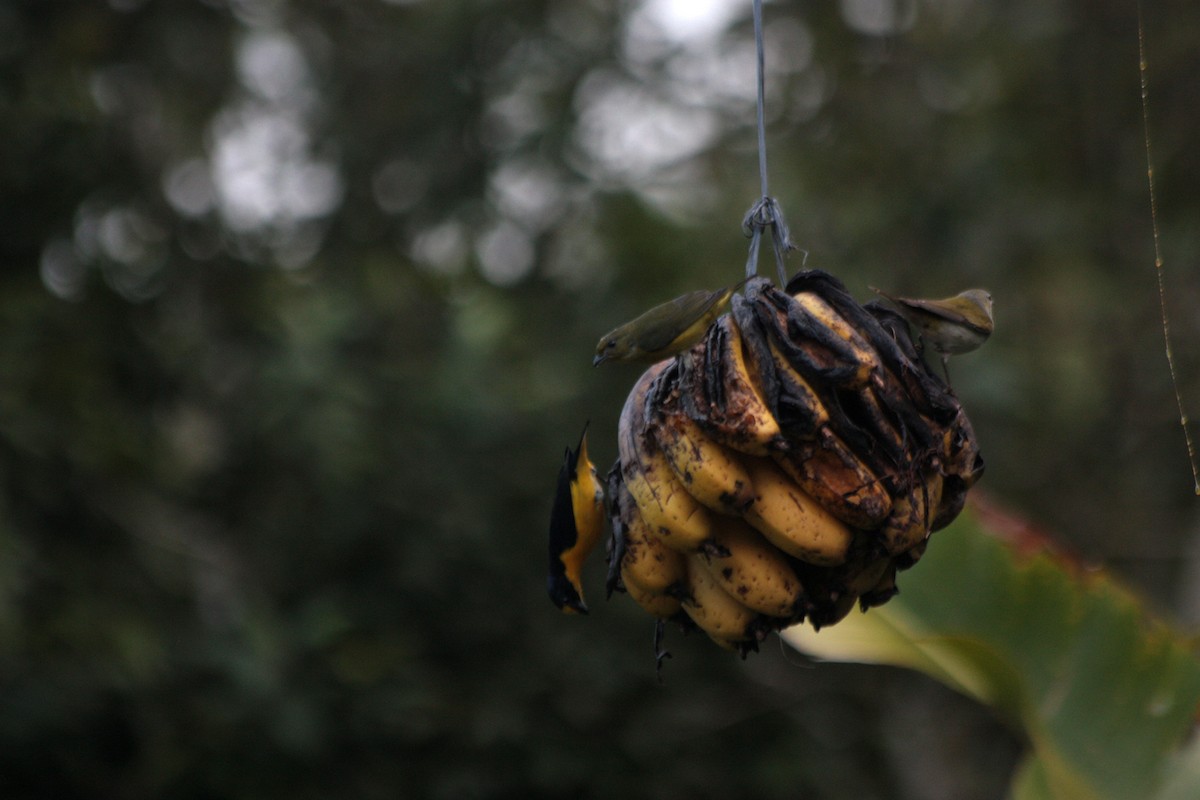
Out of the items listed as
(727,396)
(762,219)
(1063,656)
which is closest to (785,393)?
(727,396)

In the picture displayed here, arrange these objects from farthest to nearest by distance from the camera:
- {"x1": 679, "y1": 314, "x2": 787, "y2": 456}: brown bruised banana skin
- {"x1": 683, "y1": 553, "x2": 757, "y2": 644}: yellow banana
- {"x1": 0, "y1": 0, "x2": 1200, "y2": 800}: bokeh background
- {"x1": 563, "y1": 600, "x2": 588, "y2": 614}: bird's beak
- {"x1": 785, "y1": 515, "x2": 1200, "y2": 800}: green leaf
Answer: {"x1": 0, "y1": 0, "x2": 1200, "y2": 800}: bokeh background < {"x1": 785, "y1": 515, "x2": 1200, "y2": 800}: green leaf < {"x1": 563, "y1": 600, "x2": 588, "y2": 614}: bird's beak < {"x1": 683, "y1": 553, "x2": 757, "y2": 644}: yellow banana < {"x1": 679, "y1": 314, "x2": 787, "y2": 456}: brown bruised banana skin

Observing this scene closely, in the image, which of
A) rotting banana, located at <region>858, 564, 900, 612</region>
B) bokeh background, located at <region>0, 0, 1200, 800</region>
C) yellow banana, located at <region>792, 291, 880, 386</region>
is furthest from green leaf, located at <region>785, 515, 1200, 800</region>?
bokeh background, located at <region>0, 0, 1200, 800</region>

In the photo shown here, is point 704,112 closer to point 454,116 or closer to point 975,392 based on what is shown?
point 454,116

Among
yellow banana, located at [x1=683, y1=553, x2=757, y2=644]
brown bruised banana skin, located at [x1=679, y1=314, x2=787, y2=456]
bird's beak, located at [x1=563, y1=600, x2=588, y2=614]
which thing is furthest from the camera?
bird's beak, located at [x1=563, y1=600, x2=588, y2=614]

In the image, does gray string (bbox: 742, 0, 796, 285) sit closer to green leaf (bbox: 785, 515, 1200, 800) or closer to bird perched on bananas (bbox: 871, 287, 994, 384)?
bird perched on bananas (bbox: 871, 287, 994, 384)

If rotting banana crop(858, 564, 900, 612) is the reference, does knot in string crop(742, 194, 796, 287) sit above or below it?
above

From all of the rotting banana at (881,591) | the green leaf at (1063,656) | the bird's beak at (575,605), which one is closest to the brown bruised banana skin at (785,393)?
the rotting banana at (881,591)

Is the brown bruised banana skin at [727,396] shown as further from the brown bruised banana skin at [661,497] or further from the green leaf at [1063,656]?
the green leaf at [1063,656]
